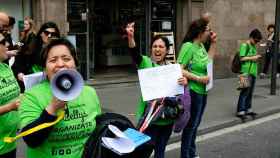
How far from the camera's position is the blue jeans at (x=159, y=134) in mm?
4816

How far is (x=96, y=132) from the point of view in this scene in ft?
8.36

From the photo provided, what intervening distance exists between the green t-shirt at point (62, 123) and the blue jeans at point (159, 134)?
2146mm

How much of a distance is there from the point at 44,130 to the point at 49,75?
0.30 metres

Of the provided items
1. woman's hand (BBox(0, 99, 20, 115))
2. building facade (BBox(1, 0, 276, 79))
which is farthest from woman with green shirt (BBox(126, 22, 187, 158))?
building facade (BBox(1, 0, 276, 79))

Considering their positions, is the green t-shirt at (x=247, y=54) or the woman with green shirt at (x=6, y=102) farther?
the green t-shirt at (x=247, y=54)

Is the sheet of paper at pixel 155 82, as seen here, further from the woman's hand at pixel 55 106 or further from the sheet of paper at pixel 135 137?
the woman's hand at pixel 55 106

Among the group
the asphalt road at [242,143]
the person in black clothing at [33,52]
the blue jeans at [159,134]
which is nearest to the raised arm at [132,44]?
the blue jeans at [159,134]

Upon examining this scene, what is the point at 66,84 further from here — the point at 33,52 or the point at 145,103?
the point at 33,52

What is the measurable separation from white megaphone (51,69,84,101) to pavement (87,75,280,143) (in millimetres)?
5371

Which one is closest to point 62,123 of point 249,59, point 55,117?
point 55,117

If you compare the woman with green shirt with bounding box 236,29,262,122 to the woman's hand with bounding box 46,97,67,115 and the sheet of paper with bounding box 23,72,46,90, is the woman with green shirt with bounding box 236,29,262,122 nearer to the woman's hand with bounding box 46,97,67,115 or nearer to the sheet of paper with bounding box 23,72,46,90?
the sheet of paper with bounding box 23,72,46,90

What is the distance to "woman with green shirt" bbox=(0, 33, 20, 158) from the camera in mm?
3389

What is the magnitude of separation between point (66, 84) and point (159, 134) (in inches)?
109

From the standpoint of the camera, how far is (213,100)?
10914 mm
